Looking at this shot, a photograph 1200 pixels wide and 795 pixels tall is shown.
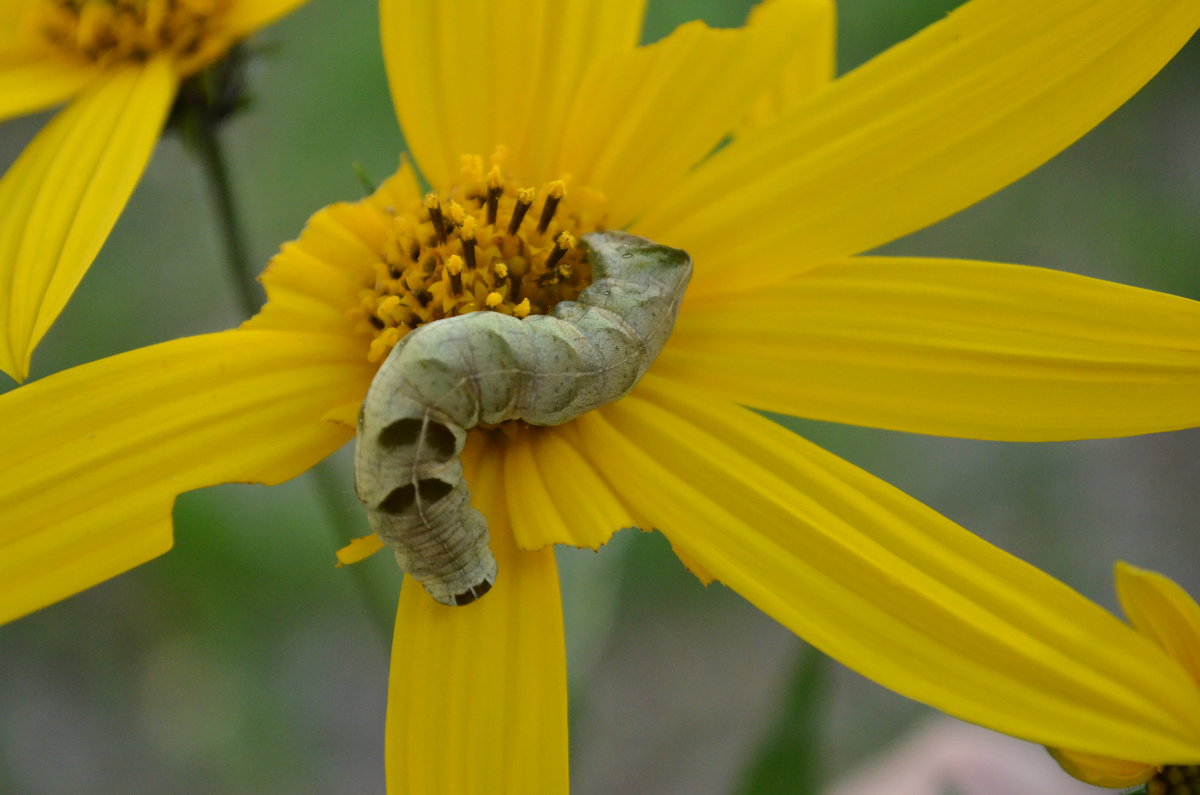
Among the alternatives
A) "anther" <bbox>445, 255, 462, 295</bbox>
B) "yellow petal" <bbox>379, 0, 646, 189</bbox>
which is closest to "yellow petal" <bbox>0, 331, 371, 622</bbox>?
"anther" <bbox>445, 255, 462, 295</bbox>

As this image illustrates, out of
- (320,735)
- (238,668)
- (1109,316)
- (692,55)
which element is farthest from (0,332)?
(320,735)

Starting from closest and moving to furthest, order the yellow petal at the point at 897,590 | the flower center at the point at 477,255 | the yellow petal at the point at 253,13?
the yellow petal at the point at 897,590 → the flower center at the point at 477,255 → the yellow petal at the point at 253,13

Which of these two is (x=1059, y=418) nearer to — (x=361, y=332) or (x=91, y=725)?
(x=361, y=332)

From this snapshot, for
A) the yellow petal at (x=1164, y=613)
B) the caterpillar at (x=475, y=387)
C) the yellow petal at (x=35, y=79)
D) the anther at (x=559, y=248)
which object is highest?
the yellow petal at (x=35, y=79)

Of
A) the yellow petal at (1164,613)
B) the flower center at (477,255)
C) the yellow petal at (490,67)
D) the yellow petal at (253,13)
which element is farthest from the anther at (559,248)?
the yellow petal at (1164,613)

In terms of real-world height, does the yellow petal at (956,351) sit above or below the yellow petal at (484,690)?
above

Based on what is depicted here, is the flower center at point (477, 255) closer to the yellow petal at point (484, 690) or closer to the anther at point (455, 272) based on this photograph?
the anther at point (455, 272)

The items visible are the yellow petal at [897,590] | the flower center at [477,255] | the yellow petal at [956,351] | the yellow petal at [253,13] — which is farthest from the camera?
the yellow petal at [253,13]

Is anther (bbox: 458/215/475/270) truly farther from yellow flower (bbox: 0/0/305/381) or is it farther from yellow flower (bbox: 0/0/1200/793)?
yellow flower (bbox: 0/0/305/381)
